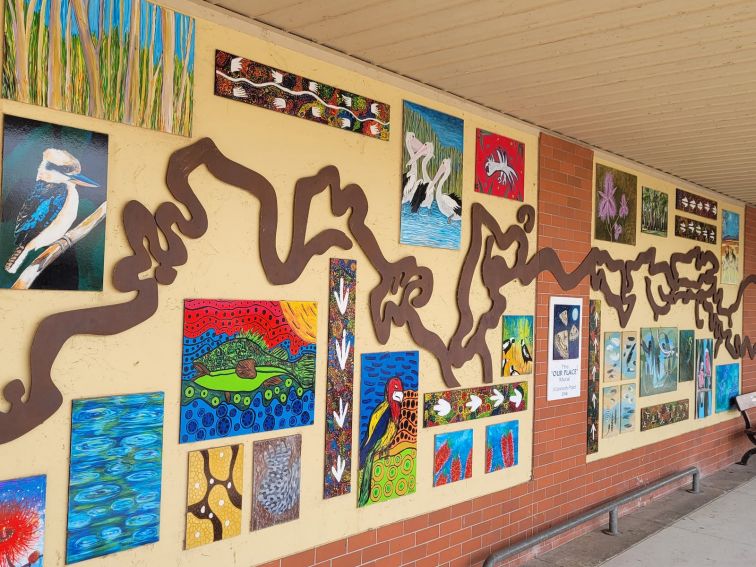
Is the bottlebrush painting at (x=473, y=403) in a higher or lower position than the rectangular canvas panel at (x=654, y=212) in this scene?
lower

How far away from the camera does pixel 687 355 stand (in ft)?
20.9

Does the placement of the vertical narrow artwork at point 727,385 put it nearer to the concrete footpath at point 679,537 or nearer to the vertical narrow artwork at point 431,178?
the concrete footpath at point 679,537

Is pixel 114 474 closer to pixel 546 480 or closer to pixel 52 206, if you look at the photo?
pixel 52 206

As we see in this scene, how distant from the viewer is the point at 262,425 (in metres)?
2.89

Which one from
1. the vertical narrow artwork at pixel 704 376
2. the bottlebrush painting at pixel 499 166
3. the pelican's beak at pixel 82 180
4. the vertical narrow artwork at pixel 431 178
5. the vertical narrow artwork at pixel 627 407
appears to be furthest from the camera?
the vertical narrow artwork at pixel 704 376

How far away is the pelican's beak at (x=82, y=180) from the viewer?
2.31 m

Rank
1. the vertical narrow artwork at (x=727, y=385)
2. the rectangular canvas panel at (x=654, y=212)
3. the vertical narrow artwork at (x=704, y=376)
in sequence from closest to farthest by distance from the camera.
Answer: the rectangular canvas panel at (x=654, y=212)
the vertical narrow artwork at (x=704, y=376)
the vertical narrow artwork at (x=727, y=385)

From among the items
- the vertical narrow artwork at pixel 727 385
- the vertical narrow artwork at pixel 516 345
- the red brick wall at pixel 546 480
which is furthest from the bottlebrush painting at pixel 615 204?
the vertical narrow artwork at pixel 727 385

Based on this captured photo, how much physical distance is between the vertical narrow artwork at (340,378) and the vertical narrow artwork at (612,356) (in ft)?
8.99

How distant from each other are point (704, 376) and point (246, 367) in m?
5.46

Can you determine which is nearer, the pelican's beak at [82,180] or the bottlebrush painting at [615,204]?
the pelican's beak at [82,180]

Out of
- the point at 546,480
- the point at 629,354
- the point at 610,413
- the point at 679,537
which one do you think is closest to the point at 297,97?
the point at 546,480

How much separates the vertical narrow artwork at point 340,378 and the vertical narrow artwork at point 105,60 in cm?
103

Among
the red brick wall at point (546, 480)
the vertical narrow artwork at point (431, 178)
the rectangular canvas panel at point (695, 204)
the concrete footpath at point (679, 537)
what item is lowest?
the concrete footpath at point (679, 537)
